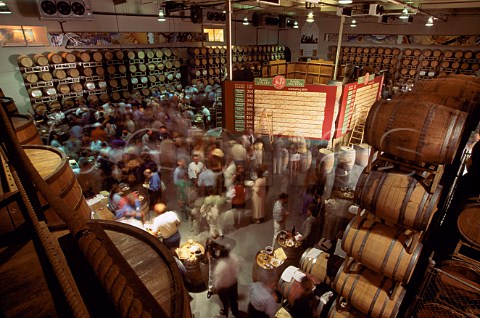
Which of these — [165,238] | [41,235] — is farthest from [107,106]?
[41,235]

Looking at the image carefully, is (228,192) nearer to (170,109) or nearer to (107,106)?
(170,109)

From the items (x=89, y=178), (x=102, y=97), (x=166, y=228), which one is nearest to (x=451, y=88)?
(x=166, y=228)

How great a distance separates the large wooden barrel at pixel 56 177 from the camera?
6.45 ft

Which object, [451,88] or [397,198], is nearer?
[397,198]

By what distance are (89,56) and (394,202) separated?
13553 mm

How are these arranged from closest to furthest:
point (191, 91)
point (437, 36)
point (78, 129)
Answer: point (78, 129) → point (191, 91) → point (437, 36)

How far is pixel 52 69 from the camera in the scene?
11.7 meters

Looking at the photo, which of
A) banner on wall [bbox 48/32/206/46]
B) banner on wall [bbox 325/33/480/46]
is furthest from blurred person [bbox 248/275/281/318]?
banner on wall [bbox 325/33/480/46]

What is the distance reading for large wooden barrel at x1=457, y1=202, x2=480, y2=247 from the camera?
373 centimetres

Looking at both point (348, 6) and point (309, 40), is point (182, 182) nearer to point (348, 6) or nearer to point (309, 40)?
point (348, 6)

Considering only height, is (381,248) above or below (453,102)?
below

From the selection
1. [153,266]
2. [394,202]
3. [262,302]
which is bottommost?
[262,302]

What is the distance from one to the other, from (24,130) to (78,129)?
686cm

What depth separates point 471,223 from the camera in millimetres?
3777
